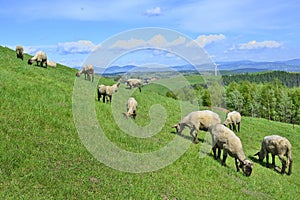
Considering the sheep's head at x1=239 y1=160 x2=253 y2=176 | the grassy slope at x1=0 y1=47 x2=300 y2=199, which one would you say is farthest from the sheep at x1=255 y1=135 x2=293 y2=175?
the sheep's head at x1=239 y1=160 x2=253 y2=176

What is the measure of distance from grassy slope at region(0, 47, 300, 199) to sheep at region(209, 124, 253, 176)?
0.57m

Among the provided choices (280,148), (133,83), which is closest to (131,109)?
(280,148)

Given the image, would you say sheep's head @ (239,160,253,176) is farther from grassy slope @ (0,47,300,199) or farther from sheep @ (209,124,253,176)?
grassy slope @ (0,47,300,199)

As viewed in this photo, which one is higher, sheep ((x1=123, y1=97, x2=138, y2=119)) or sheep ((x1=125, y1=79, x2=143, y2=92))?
sheep ((x1=125, y1=79, x2=143, y2=92))

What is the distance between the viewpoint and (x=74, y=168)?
469 inches

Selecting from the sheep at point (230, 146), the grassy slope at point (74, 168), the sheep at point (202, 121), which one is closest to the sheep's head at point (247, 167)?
the sheep at point (230, 146)

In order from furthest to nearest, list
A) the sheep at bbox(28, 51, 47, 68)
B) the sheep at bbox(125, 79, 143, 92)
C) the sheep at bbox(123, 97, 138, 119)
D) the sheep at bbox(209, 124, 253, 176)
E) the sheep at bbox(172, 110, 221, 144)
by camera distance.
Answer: the sheep at bbox(125, 79, 143, 92) → the sheep at bbox(28, 51, 47, 68) → the sheep at bbox(123, 97, 138, 119) → the sheep at bbox(172, 110, 221, 144) → the sheep at bbox(209, 124, 253, 176)

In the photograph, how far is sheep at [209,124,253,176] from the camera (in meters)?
17.7

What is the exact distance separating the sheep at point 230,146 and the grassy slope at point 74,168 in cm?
57

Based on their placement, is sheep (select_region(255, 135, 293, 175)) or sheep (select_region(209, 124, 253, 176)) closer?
sheep (select_region(209, 124, 253, 176))

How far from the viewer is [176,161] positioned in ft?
52.9

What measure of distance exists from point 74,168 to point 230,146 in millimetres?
10291

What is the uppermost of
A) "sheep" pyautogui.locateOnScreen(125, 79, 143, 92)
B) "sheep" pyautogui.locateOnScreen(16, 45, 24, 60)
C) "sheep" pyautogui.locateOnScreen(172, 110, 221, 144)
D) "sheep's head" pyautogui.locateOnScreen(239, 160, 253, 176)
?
"sheep" pyautogui.locateOnScreen(16, 45, 24, 60)

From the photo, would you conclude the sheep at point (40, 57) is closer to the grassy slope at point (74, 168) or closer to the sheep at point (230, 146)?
the grassy slope at point (74, 168)
